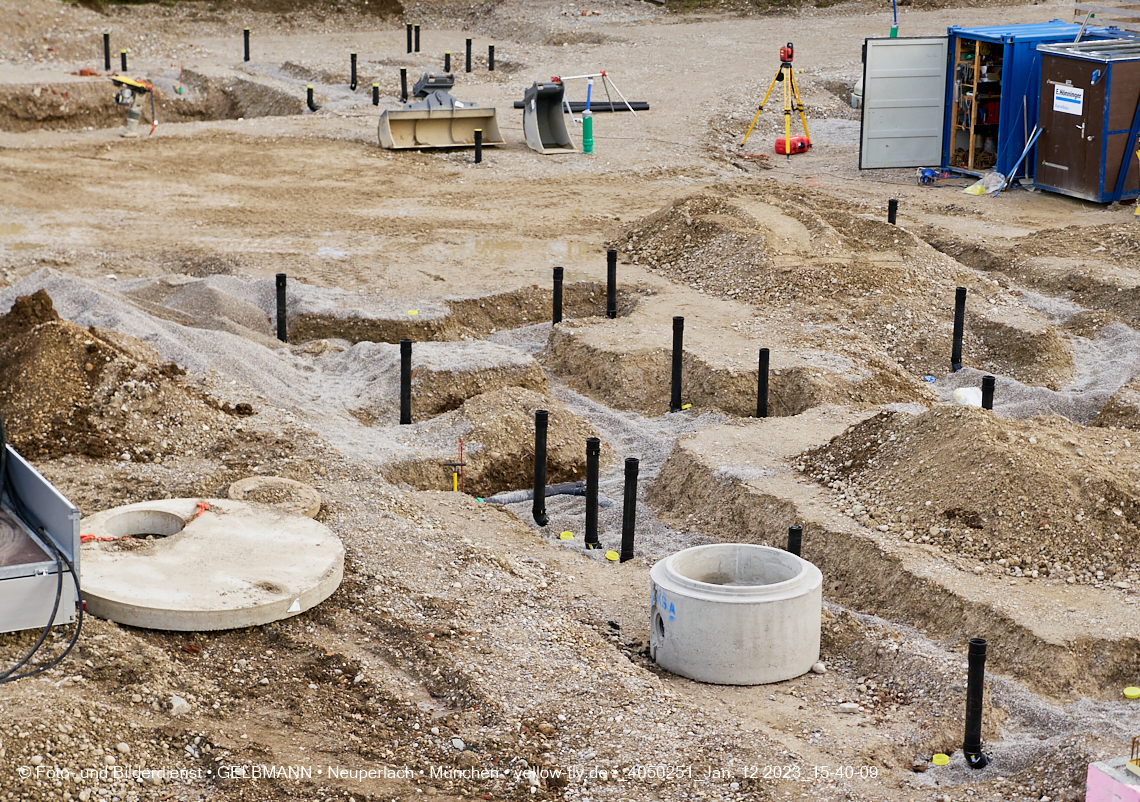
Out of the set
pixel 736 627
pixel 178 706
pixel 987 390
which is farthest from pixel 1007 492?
pixel 178 706

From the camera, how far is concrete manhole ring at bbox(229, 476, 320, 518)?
952cm

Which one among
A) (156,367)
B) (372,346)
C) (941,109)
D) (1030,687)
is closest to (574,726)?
(1030,687)

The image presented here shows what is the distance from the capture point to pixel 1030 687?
27.2 feet

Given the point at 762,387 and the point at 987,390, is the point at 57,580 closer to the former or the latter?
the point at 762,387

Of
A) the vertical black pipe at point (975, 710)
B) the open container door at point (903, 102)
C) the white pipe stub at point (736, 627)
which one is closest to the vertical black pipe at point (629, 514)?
the white pipe stub at point (736, 627)

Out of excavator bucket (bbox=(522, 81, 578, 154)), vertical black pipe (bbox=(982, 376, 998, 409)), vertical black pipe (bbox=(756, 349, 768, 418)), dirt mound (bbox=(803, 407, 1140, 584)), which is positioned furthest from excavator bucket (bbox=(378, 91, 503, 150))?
dirt mound (bbox=(803, 407, 1140, 584))

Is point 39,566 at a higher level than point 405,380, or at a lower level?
higher

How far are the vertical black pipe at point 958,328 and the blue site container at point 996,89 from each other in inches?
293

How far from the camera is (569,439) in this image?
41.1ft

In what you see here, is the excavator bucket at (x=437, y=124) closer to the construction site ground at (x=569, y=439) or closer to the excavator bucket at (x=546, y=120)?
the construction site ground at (x=569, y=439)

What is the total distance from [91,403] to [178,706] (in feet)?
15.1

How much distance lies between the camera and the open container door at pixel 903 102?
71.6 feet

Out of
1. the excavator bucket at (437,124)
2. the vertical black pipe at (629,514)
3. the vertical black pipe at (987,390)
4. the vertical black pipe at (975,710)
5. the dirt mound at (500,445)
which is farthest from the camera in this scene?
the excavator bucket at (437,124)

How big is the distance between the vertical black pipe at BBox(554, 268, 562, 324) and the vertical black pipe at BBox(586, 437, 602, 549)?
16.6 ft
